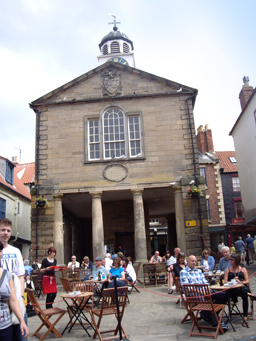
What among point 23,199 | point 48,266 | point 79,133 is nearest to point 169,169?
point 79,133

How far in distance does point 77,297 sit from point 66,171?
10.1 meters

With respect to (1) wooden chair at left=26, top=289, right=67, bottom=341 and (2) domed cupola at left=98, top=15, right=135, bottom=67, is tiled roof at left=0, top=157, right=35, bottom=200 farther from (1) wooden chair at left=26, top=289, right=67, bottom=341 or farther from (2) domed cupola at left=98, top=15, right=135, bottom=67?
(1) wooden chair at left=26, top=289, right=67, bottom=341

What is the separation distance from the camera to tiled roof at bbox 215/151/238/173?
32.3 meters

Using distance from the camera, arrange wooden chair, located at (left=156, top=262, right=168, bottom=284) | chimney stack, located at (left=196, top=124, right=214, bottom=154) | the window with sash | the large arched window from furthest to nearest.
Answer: chimney stack, located at (left=196, top=124, right=214, bottom=154)
the window with sash
the large arched window
wooden chair, located at (left=156, top=262, right=168, bottom=284)

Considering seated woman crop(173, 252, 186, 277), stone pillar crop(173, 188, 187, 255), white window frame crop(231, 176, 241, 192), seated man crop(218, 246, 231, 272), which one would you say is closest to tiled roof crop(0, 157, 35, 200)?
stone pillar crop(173, 188, 187, 255)

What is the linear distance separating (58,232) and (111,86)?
7.78 meters

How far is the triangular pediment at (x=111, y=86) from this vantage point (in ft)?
55.6

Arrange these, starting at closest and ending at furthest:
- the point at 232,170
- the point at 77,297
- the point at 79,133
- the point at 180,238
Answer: the point at 77,297, the point at 180,238, the point at 79,133, the point at 232,170

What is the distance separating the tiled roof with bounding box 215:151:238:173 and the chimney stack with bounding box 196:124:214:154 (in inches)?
63.4

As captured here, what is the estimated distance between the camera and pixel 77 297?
6.46 m

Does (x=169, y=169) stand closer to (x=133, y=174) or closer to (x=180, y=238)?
(x=133, y=174)

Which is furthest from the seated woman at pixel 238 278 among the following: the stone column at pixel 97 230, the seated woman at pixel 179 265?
the stone column at pixel 97 230

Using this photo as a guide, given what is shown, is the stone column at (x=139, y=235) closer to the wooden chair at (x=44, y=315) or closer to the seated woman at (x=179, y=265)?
the seated woman at (x=179, y=265)

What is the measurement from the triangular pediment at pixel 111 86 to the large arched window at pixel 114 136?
106 cm
